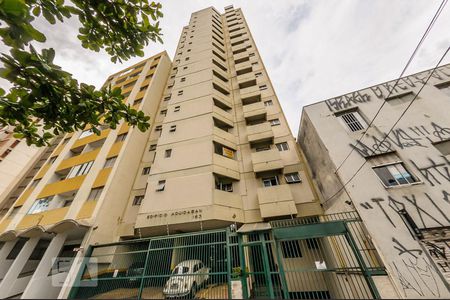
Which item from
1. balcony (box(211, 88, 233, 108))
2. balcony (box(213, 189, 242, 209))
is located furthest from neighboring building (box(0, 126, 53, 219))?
balcony (box(213, 189, 242, 209))

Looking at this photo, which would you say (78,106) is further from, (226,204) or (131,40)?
(226,204)

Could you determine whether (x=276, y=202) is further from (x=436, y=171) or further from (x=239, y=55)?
(x=239, y=55)

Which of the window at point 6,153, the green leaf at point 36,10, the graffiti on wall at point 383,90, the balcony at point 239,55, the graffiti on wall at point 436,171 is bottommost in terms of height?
the green leaf at point 36,10

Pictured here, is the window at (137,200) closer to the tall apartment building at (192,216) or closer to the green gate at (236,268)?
the tall apartment building at (192,216)

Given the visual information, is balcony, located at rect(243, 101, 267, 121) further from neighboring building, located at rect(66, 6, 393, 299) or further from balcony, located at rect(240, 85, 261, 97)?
balcony, located at rect(240, 85, 261, 97)

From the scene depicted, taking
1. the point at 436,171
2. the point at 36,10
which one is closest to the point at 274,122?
the point at 436,171

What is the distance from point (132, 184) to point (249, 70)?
17.7 m

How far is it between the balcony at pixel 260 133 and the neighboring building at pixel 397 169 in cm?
290

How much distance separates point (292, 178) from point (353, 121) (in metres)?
5.29

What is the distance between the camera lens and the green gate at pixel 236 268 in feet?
21.9

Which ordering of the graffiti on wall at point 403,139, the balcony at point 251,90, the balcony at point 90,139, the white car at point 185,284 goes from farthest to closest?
the balcony at point 251,90 → the balcony at point 90,139 → the graffiti on wall at point 403,139 → the white car at point 185,284

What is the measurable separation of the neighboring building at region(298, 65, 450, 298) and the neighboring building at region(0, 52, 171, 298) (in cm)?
1478

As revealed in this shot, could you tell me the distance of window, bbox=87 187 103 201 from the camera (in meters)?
12.7

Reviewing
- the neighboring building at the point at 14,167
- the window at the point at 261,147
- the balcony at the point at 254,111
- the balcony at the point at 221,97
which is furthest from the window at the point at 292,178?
the neighboring building at the point at 14,167
